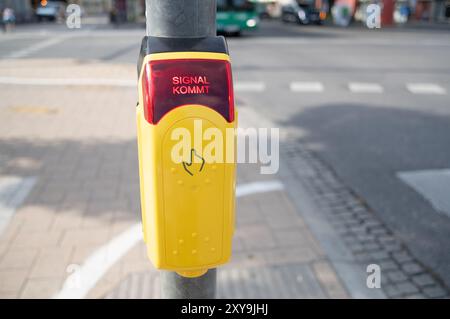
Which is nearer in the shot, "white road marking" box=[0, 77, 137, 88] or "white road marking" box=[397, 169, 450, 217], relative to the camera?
"white road marking" box=[397, 169, 450, 217]

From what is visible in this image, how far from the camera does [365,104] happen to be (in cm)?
920

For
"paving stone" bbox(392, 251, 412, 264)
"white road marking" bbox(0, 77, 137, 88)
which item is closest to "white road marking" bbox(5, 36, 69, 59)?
"white road marking" bbox(0, 77, 137, 88)

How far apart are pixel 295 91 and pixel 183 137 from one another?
9225 mm

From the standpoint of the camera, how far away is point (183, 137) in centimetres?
159

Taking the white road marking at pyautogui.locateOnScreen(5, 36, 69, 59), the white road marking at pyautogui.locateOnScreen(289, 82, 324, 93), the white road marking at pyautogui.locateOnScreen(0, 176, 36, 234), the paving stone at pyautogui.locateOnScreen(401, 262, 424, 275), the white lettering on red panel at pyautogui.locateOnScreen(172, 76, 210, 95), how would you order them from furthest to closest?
the white road marking at pyautogui.locateOnScreen(5, 36, 69, 59), the white road marking at pyautogui.locateOnScreen(289, 82, 324, 93), the white road marking at pyautogui.locateOnScreen(0, 176, 36, 234), the paving stone at pyautogui.locateOnScreen(401, 262, 424, 275), the white lettering on red panel at pyautogui.locateOnScreen(172, 76, 210, 95)

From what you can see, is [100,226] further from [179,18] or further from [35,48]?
[35,48]

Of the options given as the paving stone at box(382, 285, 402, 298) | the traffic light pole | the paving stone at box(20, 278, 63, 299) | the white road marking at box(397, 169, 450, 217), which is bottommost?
the paving stone at box(382, 285, 402, 298)

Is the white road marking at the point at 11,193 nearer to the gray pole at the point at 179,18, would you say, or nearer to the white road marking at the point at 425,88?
the gray pole at the point at 179,18

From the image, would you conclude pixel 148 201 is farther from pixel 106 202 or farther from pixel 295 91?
pixel 295 91

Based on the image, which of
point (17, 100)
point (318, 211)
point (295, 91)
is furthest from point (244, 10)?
point (318, 211)

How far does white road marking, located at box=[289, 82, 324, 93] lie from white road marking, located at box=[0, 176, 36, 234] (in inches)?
275

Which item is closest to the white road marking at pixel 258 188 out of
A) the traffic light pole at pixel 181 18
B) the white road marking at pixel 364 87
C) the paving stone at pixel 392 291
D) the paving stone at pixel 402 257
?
the paving stone at pixel 402 257

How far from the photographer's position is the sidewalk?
11.0 feet

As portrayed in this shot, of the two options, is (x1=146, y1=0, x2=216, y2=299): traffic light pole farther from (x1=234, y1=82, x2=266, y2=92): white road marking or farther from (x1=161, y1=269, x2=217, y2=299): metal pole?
(x1=234, y1=82, x2=266, y2=92): white road marking
